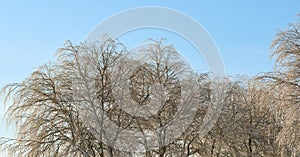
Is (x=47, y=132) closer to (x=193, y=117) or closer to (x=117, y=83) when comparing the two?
(x=117, y=83)

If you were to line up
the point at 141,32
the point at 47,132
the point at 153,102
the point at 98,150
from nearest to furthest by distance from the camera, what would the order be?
the point at 47,132 → the point at 98,150 → the point at 153,102 → the point at 141,32

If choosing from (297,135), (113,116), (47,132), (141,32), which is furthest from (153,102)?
(297,135)

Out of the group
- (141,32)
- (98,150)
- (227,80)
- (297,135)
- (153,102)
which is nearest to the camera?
(297,135)

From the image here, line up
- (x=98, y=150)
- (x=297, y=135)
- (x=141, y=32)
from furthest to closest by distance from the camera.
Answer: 1. (x=141, y=32)
2. (x=98, y=150)
3. (x=297, y=135)

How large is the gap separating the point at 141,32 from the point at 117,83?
3217mm

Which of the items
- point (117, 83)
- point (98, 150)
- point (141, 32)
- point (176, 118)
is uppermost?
point (141, 32)

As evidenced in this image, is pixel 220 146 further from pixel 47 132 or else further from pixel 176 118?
pixel 47 132

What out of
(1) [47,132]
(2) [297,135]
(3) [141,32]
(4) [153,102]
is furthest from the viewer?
(3) [141,32]

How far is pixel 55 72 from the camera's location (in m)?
11.5

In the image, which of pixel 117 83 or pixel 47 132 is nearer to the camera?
pixel 47 132

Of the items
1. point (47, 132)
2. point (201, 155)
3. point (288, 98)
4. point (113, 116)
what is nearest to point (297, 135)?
point (288, 98)

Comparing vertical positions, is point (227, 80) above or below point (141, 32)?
below

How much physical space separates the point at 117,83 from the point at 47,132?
7.84 ft

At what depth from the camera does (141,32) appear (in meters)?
14.2
